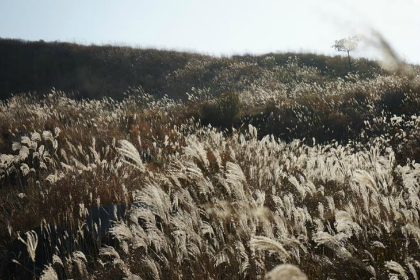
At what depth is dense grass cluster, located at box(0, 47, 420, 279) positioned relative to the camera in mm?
2586

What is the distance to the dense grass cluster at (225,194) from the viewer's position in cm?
259

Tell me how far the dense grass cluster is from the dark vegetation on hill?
781cm

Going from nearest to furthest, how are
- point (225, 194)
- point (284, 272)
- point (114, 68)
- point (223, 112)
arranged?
point (284, 272), point (225, 194), point (223, 112), point (114, 68)

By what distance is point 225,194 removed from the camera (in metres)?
4.31

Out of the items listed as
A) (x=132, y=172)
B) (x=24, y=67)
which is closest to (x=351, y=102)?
(x=132, y=172)

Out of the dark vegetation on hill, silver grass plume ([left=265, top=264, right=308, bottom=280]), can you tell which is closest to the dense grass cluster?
silver grass plume ([left=265, top=264, right=308, bottom=280])

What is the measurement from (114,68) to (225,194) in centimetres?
2310

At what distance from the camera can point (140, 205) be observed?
12.9ft

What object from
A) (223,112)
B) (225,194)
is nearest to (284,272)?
(225,194)

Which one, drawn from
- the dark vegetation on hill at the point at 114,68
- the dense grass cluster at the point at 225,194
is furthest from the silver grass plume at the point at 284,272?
the dark vegetation on hill at the point at 114,68

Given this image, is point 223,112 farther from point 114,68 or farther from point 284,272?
point 114,68

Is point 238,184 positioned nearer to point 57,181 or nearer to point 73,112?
point 57,181

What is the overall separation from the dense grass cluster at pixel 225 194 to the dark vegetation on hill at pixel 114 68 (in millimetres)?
7808

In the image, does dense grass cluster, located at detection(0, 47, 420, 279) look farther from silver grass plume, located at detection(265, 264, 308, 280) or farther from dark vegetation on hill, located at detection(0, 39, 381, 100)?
dark vegetation on hill, located at detection(0, 39, 381, 100)
